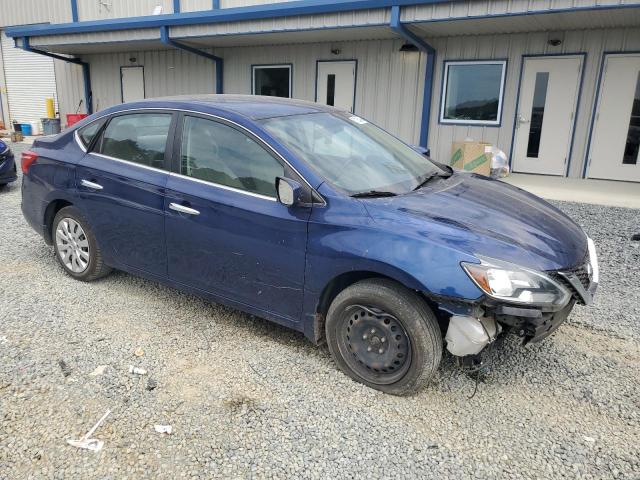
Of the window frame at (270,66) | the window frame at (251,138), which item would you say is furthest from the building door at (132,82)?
the window frame at (251,138)

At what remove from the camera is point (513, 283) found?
263cm

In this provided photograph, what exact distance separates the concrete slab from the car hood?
5.35 metres

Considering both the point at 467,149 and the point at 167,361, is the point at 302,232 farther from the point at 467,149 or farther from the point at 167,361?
the point at 467,149

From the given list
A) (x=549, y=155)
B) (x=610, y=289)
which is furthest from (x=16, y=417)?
(x=549, y=155)

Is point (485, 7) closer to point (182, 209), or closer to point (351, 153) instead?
point (351, 153)

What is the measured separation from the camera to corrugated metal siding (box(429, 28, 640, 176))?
948cm

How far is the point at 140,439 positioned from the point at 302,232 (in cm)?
141

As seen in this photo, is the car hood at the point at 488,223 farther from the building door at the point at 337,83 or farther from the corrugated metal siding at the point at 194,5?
the corrugated metal siding at the point at 194,5

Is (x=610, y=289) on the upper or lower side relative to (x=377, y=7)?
lower

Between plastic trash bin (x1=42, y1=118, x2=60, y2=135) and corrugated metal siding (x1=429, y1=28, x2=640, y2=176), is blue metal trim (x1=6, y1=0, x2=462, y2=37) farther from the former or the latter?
plastic trash bin (x1=42, y1=118, x2=60, y2=135)

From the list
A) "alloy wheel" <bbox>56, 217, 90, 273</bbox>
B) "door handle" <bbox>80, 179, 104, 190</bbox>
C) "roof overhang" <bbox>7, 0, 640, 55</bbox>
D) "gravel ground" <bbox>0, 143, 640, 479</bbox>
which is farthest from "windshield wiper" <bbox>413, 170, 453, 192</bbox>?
"roof overhang" <bbox>7, 0, 640, 55</bbox>

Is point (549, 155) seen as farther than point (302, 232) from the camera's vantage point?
Yes

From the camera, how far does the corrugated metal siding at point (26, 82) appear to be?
1833 cm

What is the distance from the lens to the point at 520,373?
3293 mm
